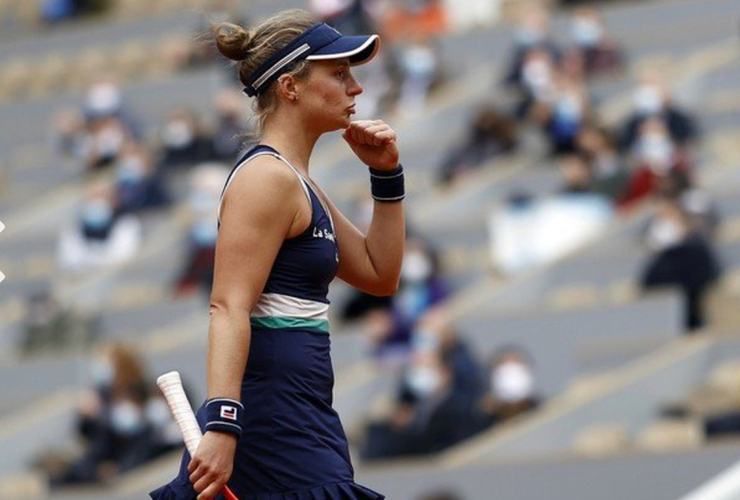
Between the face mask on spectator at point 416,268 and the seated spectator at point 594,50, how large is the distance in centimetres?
405

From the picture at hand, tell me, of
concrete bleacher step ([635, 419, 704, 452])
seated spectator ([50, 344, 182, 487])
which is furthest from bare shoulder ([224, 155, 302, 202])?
seated spectator ([50, 344, 182, 487])

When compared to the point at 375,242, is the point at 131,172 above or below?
below

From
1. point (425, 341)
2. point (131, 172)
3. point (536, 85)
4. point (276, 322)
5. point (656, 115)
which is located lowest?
point (425, 341)

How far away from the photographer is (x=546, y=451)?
477 inches

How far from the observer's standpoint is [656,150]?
15625 mm

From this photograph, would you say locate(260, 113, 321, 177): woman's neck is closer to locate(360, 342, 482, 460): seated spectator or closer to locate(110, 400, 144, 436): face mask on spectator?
locate(360, 342, 482, 460): seated spectator

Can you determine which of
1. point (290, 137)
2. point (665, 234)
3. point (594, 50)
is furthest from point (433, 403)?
point (290, 137)

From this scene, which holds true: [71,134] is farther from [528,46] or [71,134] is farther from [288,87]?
[288,87]

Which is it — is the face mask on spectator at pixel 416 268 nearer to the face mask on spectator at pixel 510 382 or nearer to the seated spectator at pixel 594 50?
the face mask on spectator at pixel 510 382

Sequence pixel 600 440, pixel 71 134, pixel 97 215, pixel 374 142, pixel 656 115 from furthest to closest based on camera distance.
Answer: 1. pixel 71 134
2. pixel 97 215
3. pixel 656 115
4. pixel 600 440
5. pixel 374 142

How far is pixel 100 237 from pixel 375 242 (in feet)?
43.7

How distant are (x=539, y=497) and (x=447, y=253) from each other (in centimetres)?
483

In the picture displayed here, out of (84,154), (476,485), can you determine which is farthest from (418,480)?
(84,154)

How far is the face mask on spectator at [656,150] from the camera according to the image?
49.9 feet
